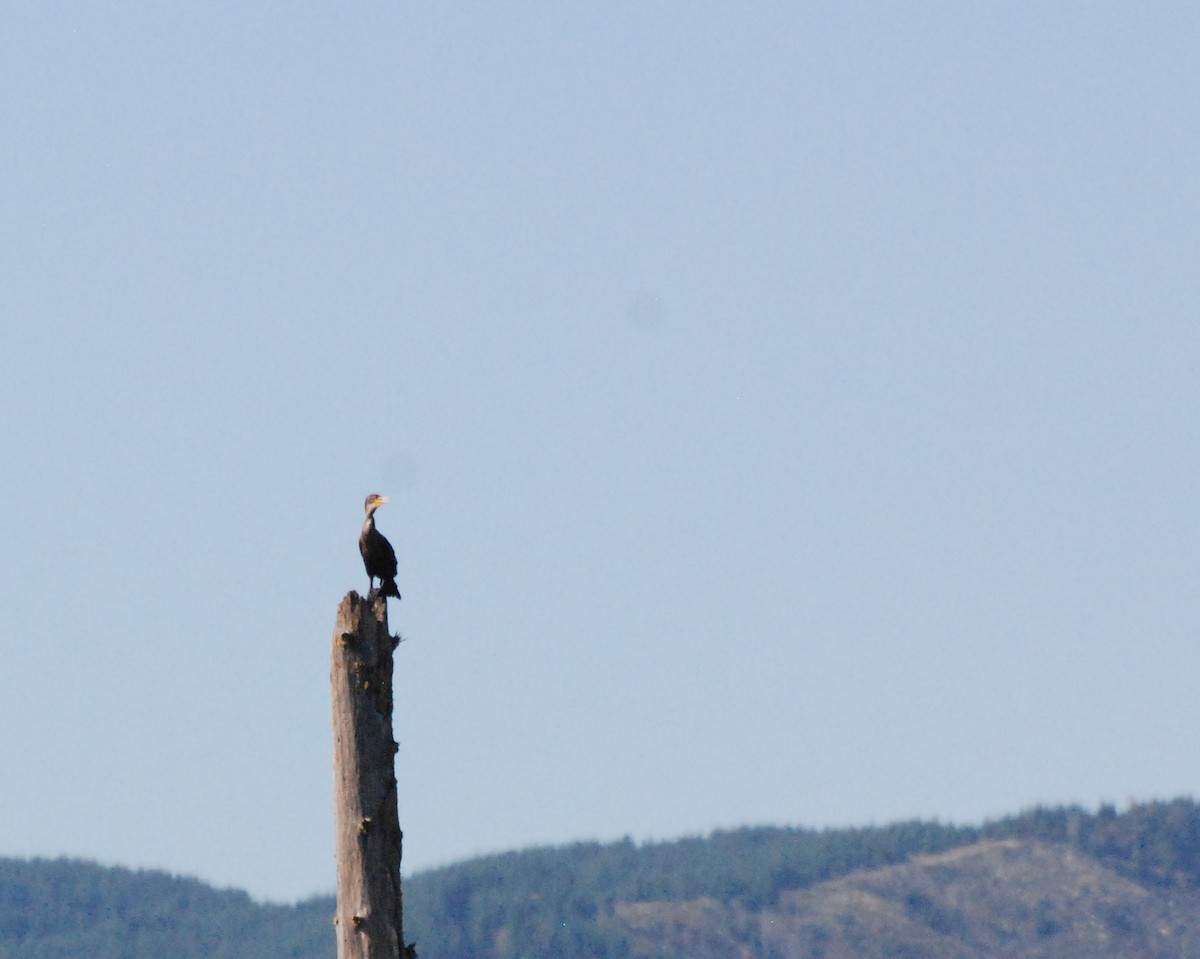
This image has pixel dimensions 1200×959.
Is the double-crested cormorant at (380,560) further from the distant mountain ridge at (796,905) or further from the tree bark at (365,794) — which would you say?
the distant mountain ridge at (796,905)

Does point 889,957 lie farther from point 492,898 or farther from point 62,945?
point 62,945

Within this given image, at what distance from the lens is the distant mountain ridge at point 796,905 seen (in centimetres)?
11725

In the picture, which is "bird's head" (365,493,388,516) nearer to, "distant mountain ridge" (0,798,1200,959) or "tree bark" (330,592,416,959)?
"tree bark" (330,592,416,959)

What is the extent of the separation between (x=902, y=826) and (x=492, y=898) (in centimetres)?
2388

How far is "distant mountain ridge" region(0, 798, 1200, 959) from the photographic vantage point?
117250 millimetres

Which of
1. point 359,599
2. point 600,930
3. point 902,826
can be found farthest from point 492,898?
point 359,599

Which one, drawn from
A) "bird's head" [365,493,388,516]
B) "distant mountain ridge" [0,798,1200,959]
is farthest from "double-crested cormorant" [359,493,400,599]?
"distant mountain ridge" [0,798,1200,959]

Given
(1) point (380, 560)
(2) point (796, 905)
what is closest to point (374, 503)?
(1) point (380, 560)

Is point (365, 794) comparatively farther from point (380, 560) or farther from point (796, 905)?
point (796, 905)

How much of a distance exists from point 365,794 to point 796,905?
11278cm

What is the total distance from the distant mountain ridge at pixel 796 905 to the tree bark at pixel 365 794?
9977 cm

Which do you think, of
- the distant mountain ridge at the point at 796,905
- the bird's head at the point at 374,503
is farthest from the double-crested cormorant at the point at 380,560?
the distant mountain ridge at the point at 796,905

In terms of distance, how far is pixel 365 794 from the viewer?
1286 centimetres

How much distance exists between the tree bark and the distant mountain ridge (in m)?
99.8
